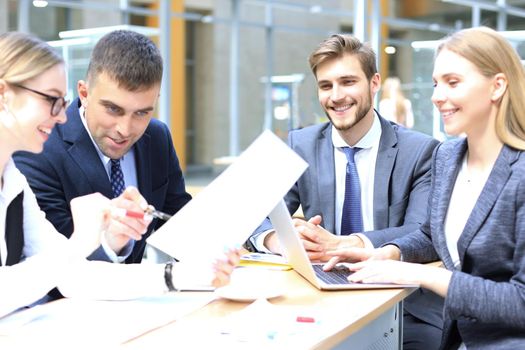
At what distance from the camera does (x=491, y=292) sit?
5.65 feet

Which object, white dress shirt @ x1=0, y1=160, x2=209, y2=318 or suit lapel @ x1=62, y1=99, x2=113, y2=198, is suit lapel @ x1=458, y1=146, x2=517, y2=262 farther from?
suit lapel @ x1=62, y1=99, x2=113, y2=198

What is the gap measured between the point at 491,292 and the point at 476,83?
535mm

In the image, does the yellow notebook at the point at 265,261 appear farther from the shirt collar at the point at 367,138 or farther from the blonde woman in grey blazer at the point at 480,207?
the shirt collar at the point at 367,138

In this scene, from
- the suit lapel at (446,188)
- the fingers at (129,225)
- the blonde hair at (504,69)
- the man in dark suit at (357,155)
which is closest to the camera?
the fingers at (129,225)

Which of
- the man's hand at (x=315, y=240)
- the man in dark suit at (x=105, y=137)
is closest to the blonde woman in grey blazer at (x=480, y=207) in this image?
the man's hand at (x=315, y=240)

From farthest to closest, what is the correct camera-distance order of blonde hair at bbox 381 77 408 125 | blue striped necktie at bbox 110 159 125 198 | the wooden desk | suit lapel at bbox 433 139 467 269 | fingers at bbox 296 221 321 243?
blonde hair at bbox 381 77 408 125, blue striped necktie at bbox 110 159 125 198, fingers at bbox 296 221 321 243, suit lapel at bbox 433 139 467 269, the wooden desk

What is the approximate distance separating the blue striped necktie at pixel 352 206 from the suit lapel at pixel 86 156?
85cm

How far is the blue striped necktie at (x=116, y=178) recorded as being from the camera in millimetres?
2328

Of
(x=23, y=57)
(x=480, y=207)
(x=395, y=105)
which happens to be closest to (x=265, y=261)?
(x=480, y=207)

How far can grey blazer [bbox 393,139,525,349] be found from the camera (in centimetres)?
172

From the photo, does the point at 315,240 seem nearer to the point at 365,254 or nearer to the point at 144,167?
the point at 365,254

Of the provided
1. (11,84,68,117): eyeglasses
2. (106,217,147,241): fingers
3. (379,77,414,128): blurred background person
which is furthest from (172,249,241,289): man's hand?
(379,77,414,128): blurred background person

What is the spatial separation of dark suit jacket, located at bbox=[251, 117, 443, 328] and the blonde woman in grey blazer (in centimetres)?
43

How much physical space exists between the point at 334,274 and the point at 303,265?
11 centimetres
